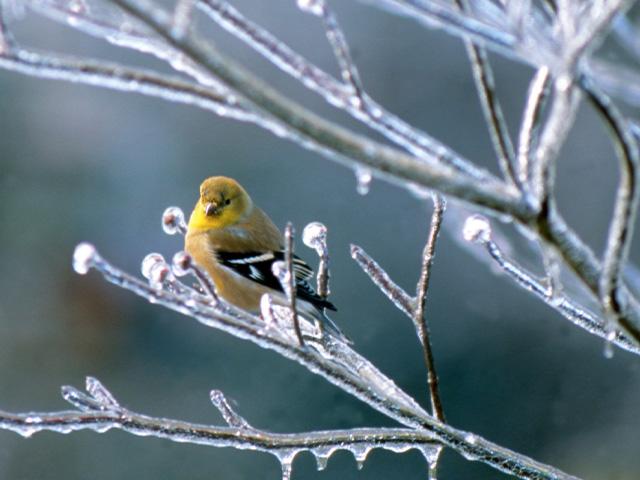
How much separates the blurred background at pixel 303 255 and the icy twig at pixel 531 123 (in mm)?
4959

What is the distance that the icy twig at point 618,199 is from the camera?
126 centimetres

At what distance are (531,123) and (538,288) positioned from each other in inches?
20.4

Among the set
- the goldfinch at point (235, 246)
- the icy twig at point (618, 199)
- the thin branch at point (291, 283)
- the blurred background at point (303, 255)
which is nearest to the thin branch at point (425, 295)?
the thin branch at point (291, 283)

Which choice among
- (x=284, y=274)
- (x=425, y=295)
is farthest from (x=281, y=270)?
(x=425, y=295)

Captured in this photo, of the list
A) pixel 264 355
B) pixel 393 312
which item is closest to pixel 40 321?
pixel 264 355

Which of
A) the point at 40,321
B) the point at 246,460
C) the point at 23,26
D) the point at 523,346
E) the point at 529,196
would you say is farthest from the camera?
the point at 23,26

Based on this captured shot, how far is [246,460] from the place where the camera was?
22.2 feet

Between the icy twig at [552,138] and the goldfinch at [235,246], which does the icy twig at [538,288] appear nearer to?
the icy twig at [552,138]

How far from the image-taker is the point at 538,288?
1.81 metres

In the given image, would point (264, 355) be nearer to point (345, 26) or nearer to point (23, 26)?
point (345, 26)

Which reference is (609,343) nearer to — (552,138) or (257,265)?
(552,138)

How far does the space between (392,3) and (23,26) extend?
9238mm

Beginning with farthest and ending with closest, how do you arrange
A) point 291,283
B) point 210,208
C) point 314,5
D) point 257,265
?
point 210,208
point 257,265
point 291,283
point 314,5

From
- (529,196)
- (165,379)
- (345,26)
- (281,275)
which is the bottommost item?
(529,196)
